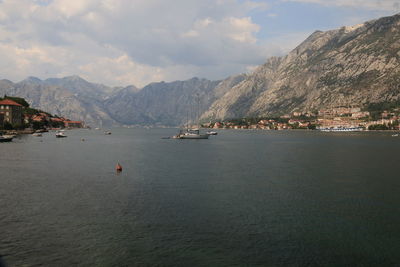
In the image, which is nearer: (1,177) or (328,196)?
(328,196)

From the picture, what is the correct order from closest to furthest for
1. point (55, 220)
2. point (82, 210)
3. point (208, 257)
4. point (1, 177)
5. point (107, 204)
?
point (208, 257) → point (55, 220) → point (82, 210) → point (107, 204) → point (1, 177)

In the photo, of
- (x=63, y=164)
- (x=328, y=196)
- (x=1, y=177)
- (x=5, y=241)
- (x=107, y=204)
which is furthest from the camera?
(x=63, y=164)

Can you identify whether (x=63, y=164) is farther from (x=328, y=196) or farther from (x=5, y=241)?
(x=328, y=196)

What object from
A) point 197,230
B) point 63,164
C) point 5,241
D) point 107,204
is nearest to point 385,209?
point 197,230

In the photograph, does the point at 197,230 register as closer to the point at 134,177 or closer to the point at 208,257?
the point at 208,257

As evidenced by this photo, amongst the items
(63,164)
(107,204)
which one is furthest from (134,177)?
(63,164)

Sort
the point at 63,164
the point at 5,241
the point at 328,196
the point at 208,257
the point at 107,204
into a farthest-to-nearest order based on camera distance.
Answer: the point at 63,164 < the point at 328,196 < the point at 107,204 < the point at 5,241 < the point at 208,257

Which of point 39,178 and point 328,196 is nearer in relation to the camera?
point 328,196

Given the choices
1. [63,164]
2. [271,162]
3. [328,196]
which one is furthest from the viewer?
[271,162]
